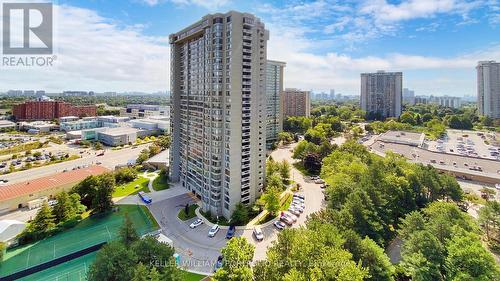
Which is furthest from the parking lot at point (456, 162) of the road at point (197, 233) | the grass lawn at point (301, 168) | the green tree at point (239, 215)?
the green tree at point (239, 215)

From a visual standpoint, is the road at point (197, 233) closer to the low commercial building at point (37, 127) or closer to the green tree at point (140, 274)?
the green tree at point (140, 274)

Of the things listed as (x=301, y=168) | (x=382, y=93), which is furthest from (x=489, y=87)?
(x=301, y=168)

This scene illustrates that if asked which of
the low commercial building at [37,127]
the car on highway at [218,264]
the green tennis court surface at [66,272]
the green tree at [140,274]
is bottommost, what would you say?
the green tennis court surface at [66,272]

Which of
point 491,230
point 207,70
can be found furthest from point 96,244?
point 491,230

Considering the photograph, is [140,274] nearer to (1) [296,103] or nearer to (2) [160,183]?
(2) [160,183]

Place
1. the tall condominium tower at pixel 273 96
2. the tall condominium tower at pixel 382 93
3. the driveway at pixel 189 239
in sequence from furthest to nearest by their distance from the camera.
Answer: the tall condominium tower at pixel 382 93, the tall condominium tower at pixel 273 96, the driveway at pixel 189 239

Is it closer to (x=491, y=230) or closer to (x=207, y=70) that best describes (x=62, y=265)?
(x=207, y=70)

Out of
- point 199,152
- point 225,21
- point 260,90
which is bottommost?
point 199,152
